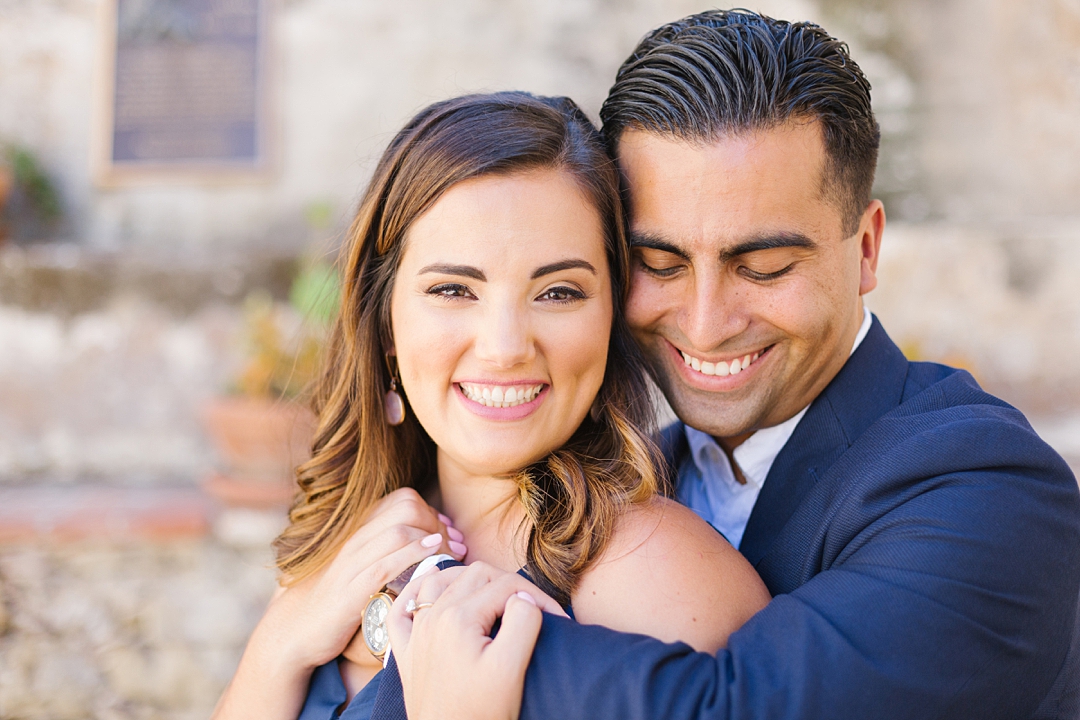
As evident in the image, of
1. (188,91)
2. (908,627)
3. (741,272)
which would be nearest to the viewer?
(908,627)

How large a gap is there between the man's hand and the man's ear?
1.15m

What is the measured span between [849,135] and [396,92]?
3.58 meters

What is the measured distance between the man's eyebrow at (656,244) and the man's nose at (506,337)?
381mm

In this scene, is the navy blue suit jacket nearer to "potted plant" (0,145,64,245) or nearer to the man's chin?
the man's chin

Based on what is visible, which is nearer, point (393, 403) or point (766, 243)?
point (766, 243)

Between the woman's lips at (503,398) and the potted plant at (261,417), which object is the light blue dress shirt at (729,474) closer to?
the woman's lips at (503,398)

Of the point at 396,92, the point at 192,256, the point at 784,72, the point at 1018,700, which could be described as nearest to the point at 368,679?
the point at 1018,700

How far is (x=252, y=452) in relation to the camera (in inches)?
160

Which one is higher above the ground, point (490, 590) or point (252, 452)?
point (490, 590)

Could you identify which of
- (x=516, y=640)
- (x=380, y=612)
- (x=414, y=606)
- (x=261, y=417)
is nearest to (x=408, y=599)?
(x=414, y=606)

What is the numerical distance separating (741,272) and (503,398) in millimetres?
605

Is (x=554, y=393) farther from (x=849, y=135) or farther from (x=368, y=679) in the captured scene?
(x=849, y=135)

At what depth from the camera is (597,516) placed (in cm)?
169

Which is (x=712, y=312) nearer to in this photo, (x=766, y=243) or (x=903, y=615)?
(x=766, y=243)
